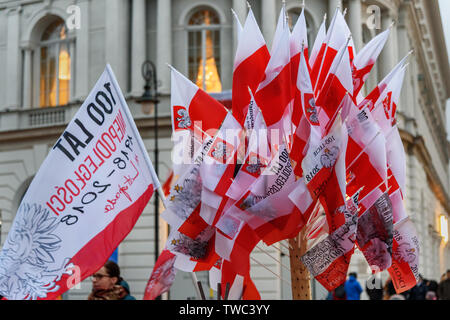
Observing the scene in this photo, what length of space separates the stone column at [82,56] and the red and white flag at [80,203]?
64.6 ft

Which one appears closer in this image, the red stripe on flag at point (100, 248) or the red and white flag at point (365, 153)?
the red and white flag at point (365, 153)

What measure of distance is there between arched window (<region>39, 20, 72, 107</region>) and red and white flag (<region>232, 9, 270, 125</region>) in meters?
21.9

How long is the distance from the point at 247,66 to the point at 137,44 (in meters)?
20.8

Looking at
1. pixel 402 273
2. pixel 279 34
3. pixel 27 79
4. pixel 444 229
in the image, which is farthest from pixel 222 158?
pixel 27 79

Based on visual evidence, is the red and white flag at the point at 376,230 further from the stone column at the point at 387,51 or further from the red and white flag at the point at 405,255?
the stone column at the point at 387,51

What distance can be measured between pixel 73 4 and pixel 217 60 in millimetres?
4940

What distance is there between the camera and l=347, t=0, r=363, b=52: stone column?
2369cm

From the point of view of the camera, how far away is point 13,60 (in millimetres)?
26531

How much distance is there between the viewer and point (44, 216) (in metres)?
4.88

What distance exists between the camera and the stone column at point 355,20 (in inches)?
933

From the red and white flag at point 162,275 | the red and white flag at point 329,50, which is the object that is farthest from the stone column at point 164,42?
the red and white flag at point 329,50

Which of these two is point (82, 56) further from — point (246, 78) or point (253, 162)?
point (253, 162)
